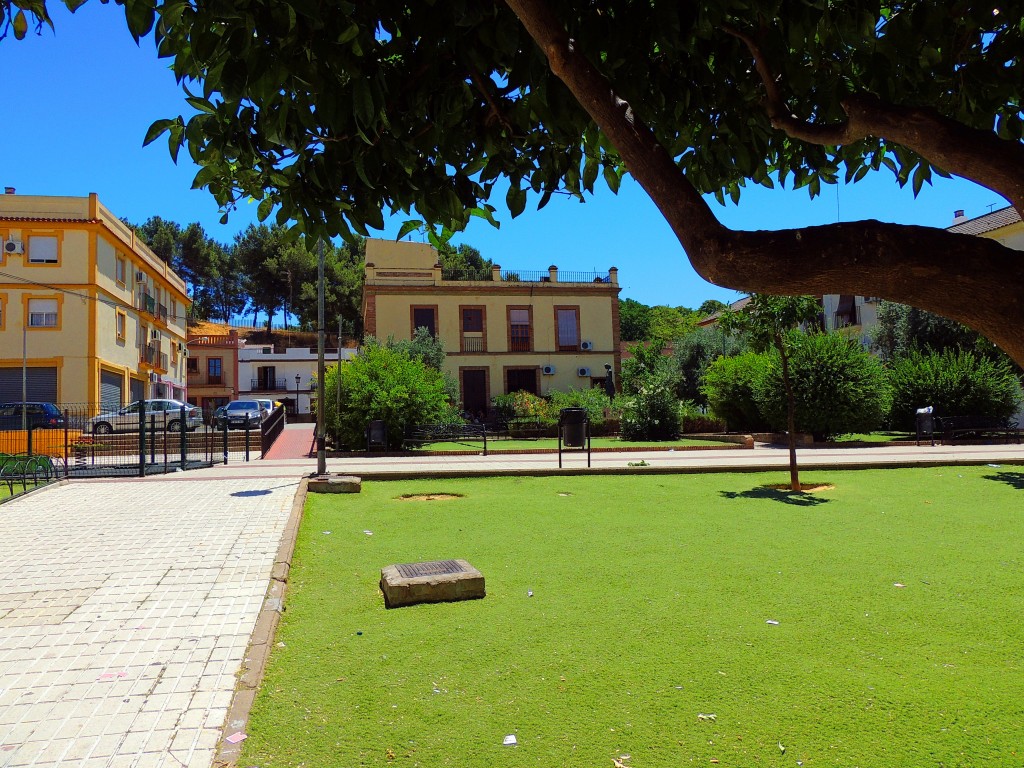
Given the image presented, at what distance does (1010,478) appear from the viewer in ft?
39.9

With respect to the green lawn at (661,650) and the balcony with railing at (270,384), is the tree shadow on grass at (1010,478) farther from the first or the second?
the balcony with railing at (270,384)

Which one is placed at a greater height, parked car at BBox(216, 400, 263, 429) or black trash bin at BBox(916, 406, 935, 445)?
parked car at BBox(216, 400, 263, 429)

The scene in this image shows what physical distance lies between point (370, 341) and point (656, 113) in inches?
894

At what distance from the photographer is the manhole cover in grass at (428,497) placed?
420 inches

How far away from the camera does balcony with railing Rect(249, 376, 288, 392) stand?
51.1 metres

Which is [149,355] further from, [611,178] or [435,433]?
[611,178]

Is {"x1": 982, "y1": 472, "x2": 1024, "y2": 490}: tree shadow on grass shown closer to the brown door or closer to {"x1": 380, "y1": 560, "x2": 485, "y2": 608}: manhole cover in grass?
{"x1": 380, "y1": 560, "x2": 485, "y2": 608}: manhole cover in grass

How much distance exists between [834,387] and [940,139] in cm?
2287

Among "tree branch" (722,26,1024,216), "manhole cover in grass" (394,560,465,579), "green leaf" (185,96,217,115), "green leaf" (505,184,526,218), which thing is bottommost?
"manhole cover in grass" (394,560,465,579)

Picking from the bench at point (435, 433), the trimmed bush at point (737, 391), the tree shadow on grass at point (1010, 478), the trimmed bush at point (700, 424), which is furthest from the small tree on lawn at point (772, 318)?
the trimmed bush at point (700, 424)

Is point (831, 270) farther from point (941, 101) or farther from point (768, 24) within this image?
point (941, 101)

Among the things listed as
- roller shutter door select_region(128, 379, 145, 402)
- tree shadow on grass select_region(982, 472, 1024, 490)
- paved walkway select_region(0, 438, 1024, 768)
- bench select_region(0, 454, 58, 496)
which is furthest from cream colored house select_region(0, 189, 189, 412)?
tree shadow on grass select_region(982, 472, 1024, 490)

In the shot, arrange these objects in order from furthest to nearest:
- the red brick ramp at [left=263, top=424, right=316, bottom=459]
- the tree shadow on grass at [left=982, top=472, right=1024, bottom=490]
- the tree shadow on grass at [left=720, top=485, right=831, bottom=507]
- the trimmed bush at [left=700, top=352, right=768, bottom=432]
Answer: the trimmed bush at [left=700, top=352, right=768, bottom=432] → the red brick ramp at [left=263, top=424, right=316, bottom=459] → the tree shadow on grass at [left=982, top=472, right=1024, bottom=490] → the tree shadow on grass at [left=720, top=485, right=831, bottom=507]

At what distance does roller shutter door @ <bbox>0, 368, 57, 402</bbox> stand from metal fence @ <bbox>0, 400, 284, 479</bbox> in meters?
4.92
